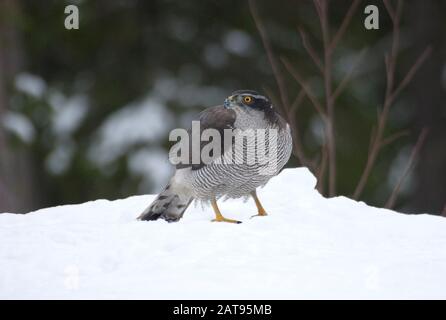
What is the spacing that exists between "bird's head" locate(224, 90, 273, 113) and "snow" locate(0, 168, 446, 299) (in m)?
0.70

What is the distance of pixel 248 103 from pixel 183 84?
6.59 meters

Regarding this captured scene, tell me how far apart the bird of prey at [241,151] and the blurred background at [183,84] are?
5.77 m

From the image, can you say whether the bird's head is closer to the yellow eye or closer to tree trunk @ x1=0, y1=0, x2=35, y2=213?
the yellow eye

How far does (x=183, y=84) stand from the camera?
11.6 meters

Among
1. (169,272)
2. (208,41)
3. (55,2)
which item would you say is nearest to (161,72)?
(208,41)

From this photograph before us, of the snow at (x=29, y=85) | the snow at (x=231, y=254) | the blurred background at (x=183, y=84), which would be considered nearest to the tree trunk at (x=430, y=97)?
the blurred background at (x=183, y=84)

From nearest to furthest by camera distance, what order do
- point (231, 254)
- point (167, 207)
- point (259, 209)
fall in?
point (231, 254) → point (259, 209) → point (167, 207)

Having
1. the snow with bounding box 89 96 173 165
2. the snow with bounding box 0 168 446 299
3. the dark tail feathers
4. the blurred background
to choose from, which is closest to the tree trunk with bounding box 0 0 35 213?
the blurred background

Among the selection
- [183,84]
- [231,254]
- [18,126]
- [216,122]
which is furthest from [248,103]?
[183,84]

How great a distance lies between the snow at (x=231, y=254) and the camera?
12.7 feet

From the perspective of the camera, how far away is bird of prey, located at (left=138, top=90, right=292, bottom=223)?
5102 mm

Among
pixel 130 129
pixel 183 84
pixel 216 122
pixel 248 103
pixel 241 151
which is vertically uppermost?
pixel 248 103

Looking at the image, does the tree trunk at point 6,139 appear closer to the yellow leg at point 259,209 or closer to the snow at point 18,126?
the snow at point 18,126

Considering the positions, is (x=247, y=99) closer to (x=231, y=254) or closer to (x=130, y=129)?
(x=231, y=254)
